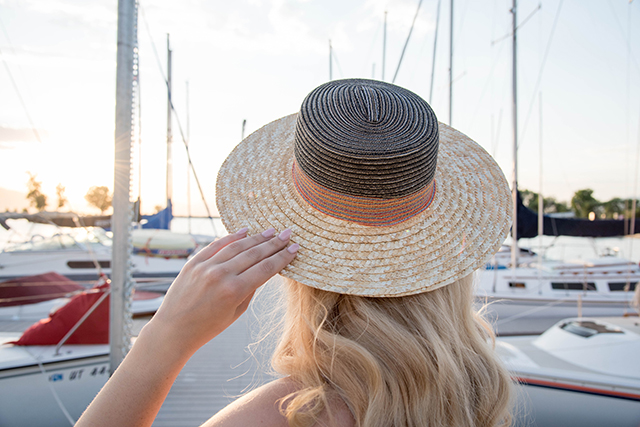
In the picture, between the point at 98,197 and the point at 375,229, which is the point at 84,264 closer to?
the point at 375,229

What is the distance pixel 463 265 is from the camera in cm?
94

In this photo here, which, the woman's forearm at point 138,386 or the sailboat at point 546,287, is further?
the sailboat at point 546,287

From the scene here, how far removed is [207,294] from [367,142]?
0.49 metres

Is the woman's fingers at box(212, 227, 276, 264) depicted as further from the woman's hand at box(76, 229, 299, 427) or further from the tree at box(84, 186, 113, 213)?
the tree at box(84, 186, 113, 213)

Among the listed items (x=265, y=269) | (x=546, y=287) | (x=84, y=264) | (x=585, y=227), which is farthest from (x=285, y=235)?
(x=585, y=227)

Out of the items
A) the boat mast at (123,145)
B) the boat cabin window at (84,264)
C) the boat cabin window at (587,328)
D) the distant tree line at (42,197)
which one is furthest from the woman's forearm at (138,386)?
the distant tree line at (42,197)

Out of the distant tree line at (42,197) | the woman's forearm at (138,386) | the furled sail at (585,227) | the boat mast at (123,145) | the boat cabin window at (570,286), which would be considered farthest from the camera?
the distant tree line at (42,197)

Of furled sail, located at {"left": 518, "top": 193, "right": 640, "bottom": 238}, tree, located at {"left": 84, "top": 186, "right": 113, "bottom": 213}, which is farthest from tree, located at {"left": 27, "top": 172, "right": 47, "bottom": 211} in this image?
furled sail, located at {"left": 518, "top": 193, "right": 640, "bottom": 238}

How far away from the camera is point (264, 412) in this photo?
74 centimetres

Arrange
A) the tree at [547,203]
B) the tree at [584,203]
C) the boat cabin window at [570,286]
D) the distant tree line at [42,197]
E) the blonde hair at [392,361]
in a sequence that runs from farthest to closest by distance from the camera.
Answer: the tree at [584,203] → the tree at [547,203] → the distant tree line at [42,197] → the boat cabin window at [570,286] → the blonde hair at [392,361]

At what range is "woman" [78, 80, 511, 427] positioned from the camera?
725 millimetres

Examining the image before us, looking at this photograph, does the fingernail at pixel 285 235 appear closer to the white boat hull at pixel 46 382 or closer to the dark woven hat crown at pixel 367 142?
the dark woven hat crown at pixel 367 142

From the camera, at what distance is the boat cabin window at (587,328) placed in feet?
13.2

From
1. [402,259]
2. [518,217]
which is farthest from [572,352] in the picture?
[518,217]
